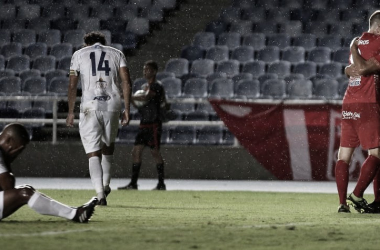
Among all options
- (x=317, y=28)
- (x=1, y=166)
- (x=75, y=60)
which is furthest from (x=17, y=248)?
(x=317, y=28)

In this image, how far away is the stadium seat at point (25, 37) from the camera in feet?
70.1

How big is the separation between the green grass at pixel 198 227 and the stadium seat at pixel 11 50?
10.4 m

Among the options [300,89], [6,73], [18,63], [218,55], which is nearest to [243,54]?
[218,55]

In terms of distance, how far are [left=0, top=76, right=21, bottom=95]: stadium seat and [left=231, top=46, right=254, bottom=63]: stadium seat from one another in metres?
4.71

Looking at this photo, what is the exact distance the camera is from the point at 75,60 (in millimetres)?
9633

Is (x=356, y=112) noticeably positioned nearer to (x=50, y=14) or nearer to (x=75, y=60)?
(x=75, y=60)

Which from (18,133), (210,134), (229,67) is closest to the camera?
(18,133)

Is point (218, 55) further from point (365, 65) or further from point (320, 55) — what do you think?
point (365, 65)

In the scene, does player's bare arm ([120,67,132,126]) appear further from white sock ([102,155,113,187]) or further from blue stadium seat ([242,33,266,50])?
blue stadium seat ([242,33,266,50])

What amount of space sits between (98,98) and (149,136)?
4.14 m

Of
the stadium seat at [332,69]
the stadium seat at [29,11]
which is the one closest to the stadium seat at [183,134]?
the stadium seat at [332,69]

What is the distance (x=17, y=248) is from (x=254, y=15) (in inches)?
651

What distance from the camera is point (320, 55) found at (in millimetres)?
19766

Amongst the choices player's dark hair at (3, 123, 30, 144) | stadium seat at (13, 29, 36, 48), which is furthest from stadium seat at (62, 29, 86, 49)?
player's dark hair at (3, 123, 30, 144)
